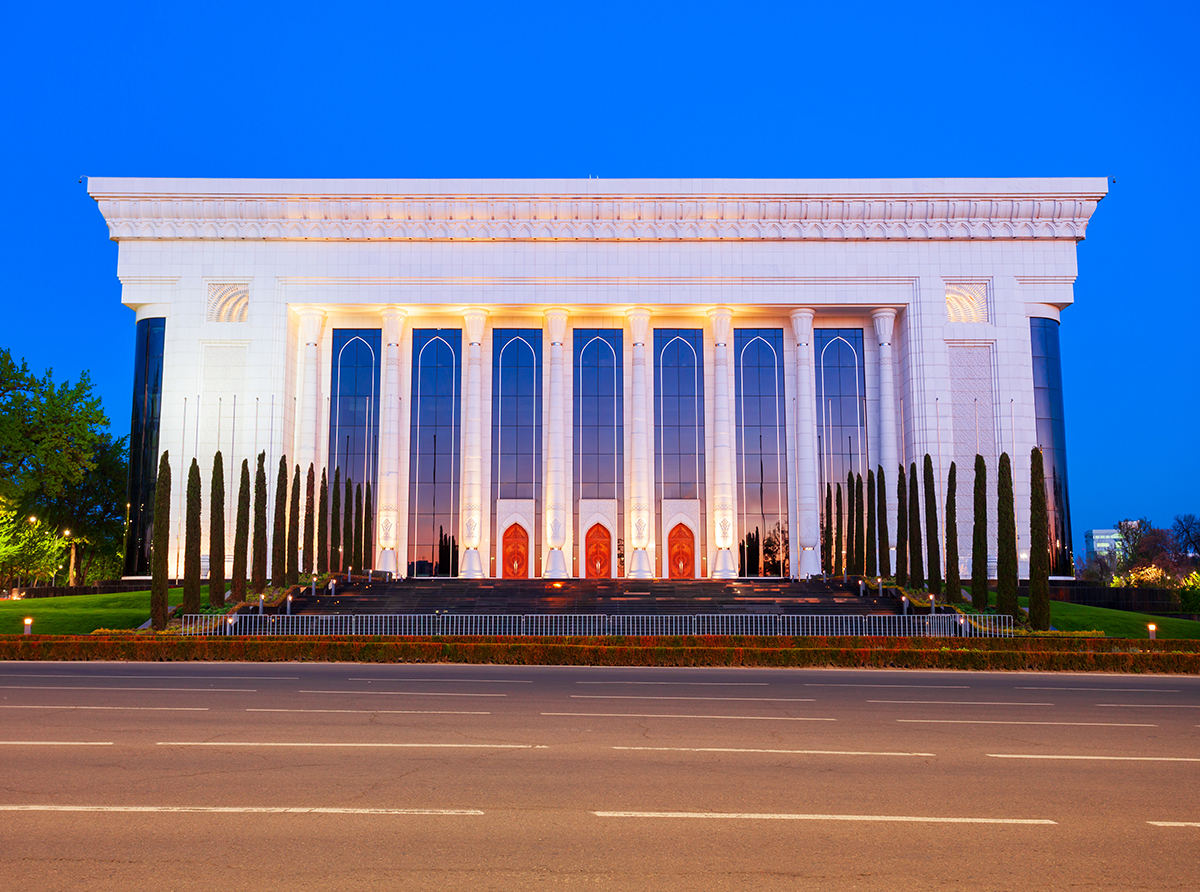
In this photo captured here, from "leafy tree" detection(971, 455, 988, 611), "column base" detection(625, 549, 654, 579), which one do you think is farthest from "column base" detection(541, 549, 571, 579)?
"leafy tree" detection(971, 455, 988, 611)

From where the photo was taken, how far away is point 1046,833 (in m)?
8.06

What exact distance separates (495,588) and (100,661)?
21.2 meters

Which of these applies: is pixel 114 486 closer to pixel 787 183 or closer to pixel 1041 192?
pixel 787 183

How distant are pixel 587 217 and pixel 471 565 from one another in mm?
21207

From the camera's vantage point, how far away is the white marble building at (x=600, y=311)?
54719 millimetres

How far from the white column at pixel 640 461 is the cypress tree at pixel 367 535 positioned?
48.2 feet

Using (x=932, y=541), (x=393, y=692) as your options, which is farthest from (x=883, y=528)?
(x=393, y=692)

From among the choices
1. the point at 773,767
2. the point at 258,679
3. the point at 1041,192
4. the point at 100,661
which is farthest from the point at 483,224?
the point at 773,767

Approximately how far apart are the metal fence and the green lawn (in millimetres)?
3512

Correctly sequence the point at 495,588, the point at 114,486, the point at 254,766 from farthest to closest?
the point at 114,486, the point at 495,588, the point at 254,766

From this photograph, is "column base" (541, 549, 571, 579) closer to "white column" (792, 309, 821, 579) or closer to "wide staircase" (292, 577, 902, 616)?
"wide staircase" (292, 577, 902, 616)

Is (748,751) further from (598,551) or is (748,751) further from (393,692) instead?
(598,551)

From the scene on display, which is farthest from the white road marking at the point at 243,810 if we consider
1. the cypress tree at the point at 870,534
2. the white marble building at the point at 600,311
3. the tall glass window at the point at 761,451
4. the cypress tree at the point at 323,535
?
the tall glass window at the point at 761,451

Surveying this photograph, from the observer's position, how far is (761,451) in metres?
56.1
